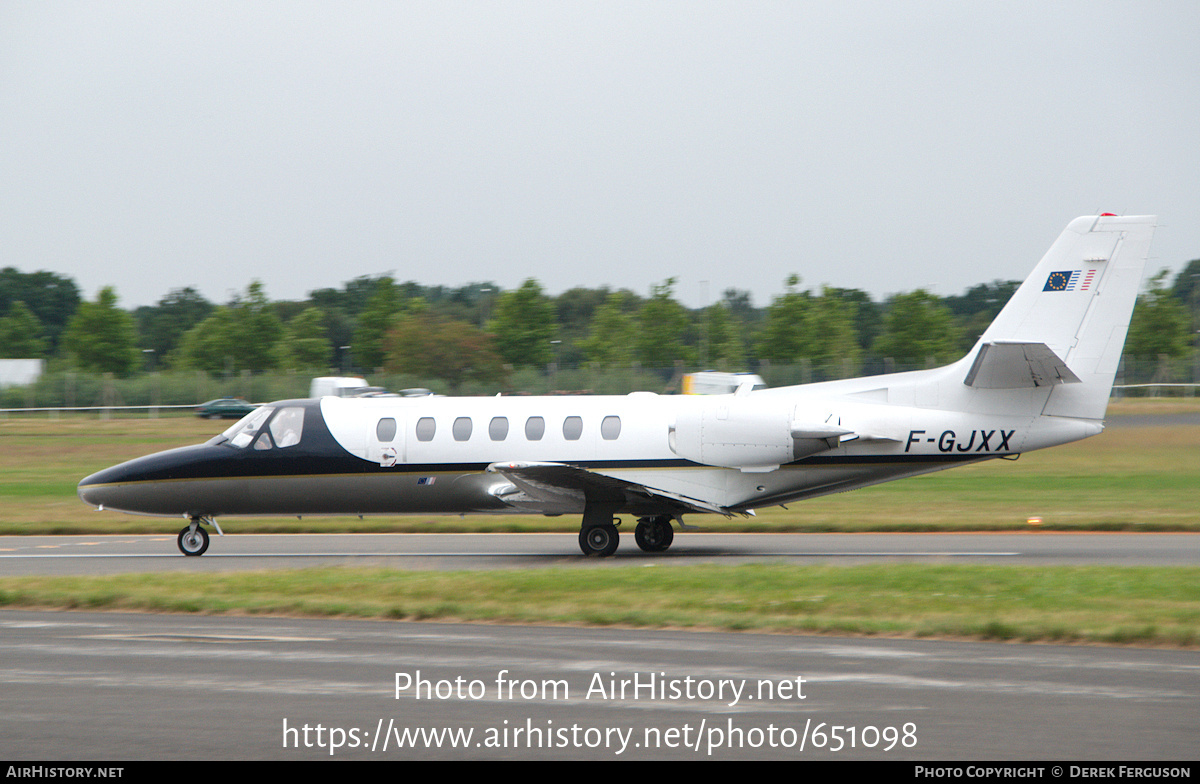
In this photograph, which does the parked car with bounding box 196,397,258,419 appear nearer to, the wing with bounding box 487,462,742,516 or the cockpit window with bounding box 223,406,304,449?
the cockpit window with bounding box 223,406,304,449

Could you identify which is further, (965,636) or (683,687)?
(965,636)

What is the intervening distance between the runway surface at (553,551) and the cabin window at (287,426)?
6.29ft

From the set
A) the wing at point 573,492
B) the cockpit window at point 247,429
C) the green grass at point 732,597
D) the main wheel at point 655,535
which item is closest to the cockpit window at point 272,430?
the cockpit window at point 247,429

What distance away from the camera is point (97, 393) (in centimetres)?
6022

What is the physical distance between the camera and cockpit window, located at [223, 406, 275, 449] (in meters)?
19.2

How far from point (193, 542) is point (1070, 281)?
14818 millimetres

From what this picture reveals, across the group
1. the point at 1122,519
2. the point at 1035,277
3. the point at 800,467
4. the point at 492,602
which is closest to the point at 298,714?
the point at 492,602

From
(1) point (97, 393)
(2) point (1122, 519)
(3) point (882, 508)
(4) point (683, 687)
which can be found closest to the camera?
(4) point (683, 687)

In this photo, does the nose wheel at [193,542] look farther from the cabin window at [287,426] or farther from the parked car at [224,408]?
the parked car at [224,408]

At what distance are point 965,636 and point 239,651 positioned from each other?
665 centimetres

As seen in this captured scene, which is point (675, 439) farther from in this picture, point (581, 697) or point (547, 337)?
point (547, 337)

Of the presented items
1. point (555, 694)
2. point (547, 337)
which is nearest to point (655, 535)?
point (555, 694)

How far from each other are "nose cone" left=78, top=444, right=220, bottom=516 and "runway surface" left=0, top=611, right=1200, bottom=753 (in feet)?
26.6
